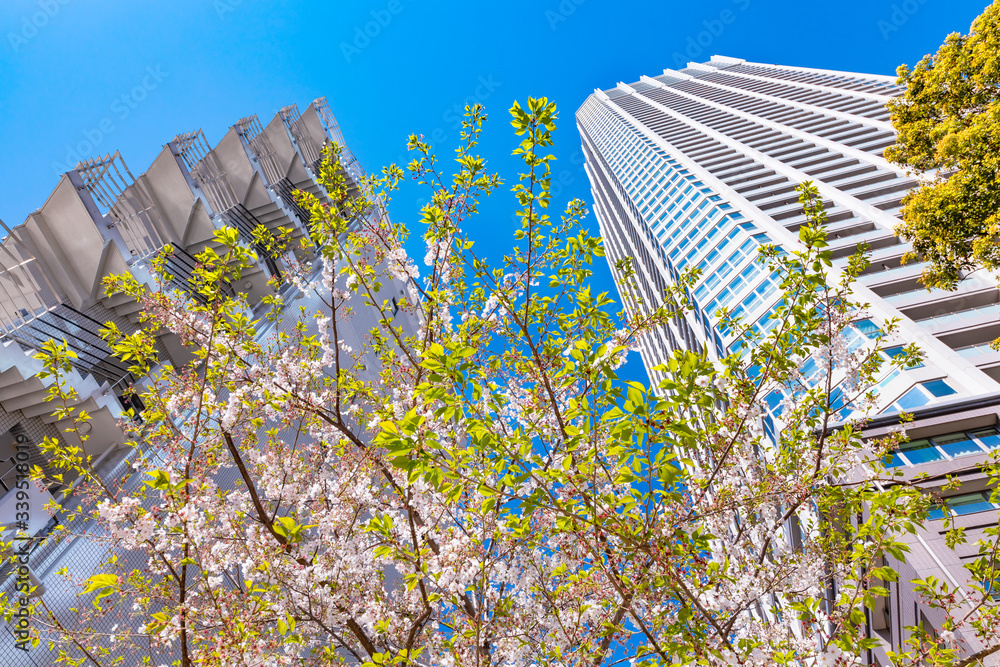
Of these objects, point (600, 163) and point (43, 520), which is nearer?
point (43, 520)

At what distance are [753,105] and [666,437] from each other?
67925 millimetres

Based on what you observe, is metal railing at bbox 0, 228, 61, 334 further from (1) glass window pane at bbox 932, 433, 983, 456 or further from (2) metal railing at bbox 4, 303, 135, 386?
(1) glass window pane at bbox 932, 433, 983, 456

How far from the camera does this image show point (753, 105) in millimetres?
56656

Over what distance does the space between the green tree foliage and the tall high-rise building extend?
4.51 meters

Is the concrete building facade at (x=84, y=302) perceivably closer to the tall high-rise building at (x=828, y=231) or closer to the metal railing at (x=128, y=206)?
the metal railing at (x=128, y=206)

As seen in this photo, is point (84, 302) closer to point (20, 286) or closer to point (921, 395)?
point (20, 286)

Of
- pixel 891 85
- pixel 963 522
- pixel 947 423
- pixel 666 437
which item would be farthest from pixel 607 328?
pixel 891 85

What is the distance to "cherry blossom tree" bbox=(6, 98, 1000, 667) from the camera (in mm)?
3729

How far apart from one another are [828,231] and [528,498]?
32112 mm

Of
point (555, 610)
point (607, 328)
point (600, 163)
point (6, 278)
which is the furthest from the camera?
point (600, 163)

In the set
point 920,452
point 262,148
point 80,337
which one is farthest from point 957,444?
point 262,148

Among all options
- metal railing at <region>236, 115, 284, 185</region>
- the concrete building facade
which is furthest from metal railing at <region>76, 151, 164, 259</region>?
metal railing at <region>236, 115, 284, 185</region>

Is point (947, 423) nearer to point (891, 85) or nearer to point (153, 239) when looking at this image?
point (153, 239)

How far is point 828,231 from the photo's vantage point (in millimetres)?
27609
